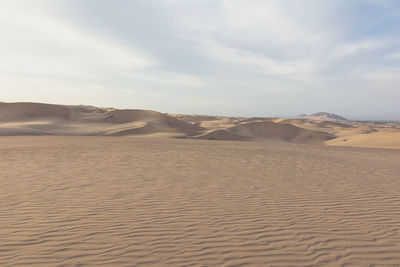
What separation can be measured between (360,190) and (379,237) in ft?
9.56

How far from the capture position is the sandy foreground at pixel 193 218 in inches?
127

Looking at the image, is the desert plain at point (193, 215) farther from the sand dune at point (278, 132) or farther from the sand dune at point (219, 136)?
the sand dune at point (278, 132)

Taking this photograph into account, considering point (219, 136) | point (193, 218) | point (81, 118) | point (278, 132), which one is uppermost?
point (81, 118)

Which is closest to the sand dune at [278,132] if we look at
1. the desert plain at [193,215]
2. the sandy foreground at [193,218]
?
the desert plain at [193,215]

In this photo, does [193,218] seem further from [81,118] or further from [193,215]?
[81,118]

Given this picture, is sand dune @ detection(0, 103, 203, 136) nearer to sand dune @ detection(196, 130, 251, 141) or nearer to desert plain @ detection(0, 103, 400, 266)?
sand dune @ detection(196, 130, 251, 141)

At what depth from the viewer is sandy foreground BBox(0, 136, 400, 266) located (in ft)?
10.6

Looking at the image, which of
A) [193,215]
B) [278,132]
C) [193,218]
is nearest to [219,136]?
[278,132]

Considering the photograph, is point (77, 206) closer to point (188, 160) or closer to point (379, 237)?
point (379, 237)

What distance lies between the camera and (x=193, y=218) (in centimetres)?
437

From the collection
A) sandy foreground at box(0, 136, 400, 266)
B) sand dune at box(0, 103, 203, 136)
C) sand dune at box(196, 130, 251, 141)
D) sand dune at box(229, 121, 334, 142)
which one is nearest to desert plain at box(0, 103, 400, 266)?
sandy foreground at box(0, 136, 400, 266)

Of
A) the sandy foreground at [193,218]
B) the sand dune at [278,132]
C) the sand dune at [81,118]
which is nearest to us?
the sandy foreground at [193,218]

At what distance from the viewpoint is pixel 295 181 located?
23.8 feet

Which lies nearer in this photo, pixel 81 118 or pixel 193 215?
pixel 193 215
